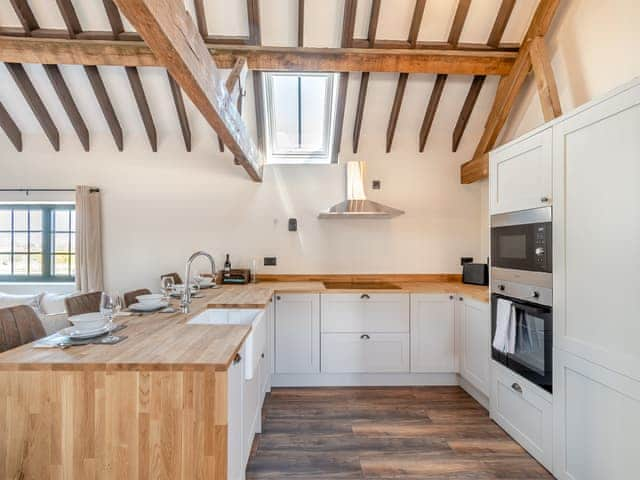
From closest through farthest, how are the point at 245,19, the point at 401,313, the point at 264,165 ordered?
the point at 245,19 → the point at 401,313 → the point at 264,165

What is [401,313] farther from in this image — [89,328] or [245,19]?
[245,19]

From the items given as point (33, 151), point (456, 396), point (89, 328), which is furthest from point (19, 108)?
point (456, 396)

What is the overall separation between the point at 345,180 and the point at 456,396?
8.29 ft

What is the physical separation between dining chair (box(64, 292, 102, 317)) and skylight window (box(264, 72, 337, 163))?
7.75 ft

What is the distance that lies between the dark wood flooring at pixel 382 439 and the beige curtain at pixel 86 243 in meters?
2.52

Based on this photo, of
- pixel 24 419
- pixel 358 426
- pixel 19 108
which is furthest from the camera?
pixel 19 108

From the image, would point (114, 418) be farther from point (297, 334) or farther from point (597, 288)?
point (597, 288)

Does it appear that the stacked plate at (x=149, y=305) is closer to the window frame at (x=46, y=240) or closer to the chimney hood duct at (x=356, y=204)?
the chimney hood duct at (x=356, y=204)

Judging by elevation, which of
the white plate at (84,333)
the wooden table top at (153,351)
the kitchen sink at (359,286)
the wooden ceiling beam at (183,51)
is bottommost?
the wooden table top at (153,351)

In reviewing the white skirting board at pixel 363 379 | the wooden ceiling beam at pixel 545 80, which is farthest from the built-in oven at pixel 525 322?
the wooden ceiling beam at pixel 545 80

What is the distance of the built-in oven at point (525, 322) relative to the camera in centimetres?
206

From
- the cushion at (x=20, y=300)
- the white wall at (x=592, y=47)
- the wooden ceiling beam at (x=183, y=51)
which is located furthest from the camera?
the cushion at (x=20, y=300)

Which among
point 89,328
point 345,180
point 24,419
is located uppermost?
point 345,180

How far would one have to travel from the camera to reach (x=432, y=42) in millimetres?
3119
